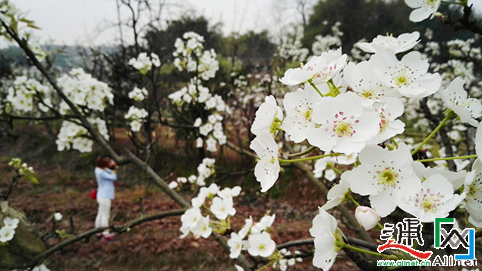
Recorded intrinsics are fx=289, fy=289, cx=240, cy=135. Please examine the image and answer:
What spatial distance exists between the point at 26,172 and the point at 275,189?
4724 millimetres

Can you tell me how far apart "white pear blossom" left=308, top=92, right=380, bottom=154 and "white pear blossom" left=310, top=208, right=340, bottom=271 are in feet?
0.51

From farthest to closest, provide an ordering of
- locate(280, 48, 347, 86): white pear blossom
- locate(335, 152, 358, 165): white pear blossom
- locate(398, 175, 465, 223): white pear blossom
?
locate(335, 152, 358, 165): white pear blossom, locate(280, 48, 347, 86): white pear blossom, locate(398, 175, 465, 223): white pear blossom

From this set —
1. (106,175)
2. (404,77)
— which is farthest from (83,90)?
(106,175)

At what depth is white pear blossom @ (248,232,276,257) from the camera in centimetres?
137

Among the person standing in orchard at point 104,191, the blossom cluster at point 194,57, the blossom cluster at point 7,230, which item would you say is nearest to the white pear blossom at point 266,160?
the blossom cluster at point 7,230

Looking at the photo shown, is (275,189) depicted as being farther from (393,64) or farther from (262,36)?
(262,36)

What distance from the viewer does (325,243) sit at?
0.64 meters

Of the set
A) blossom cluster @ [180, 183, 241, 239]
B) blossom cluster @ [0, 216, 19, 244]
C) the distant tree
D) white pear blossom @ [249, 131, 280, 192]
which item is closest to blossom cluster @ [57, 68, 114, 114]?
blossom cluster @ [0, 216, 19, 244]

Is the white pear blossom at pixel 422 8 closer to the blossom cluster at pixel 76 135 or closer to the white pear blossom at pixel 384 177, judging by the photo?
the white pear blossom at pixel 384 177

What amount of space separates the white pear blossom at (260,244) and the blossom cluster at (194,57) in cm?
279

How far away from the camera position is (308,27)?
53.6ft

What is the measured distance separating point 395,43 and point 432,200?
1.26ft

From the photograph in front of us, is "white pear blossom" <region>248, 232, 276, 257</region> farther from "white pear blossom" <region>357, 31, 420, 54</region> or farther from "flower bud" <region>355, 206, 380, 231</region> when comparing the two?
"white pear blossom" <region>357, 31, 420, 54</region>

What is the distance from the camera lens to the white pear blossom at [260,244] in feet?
4.50
